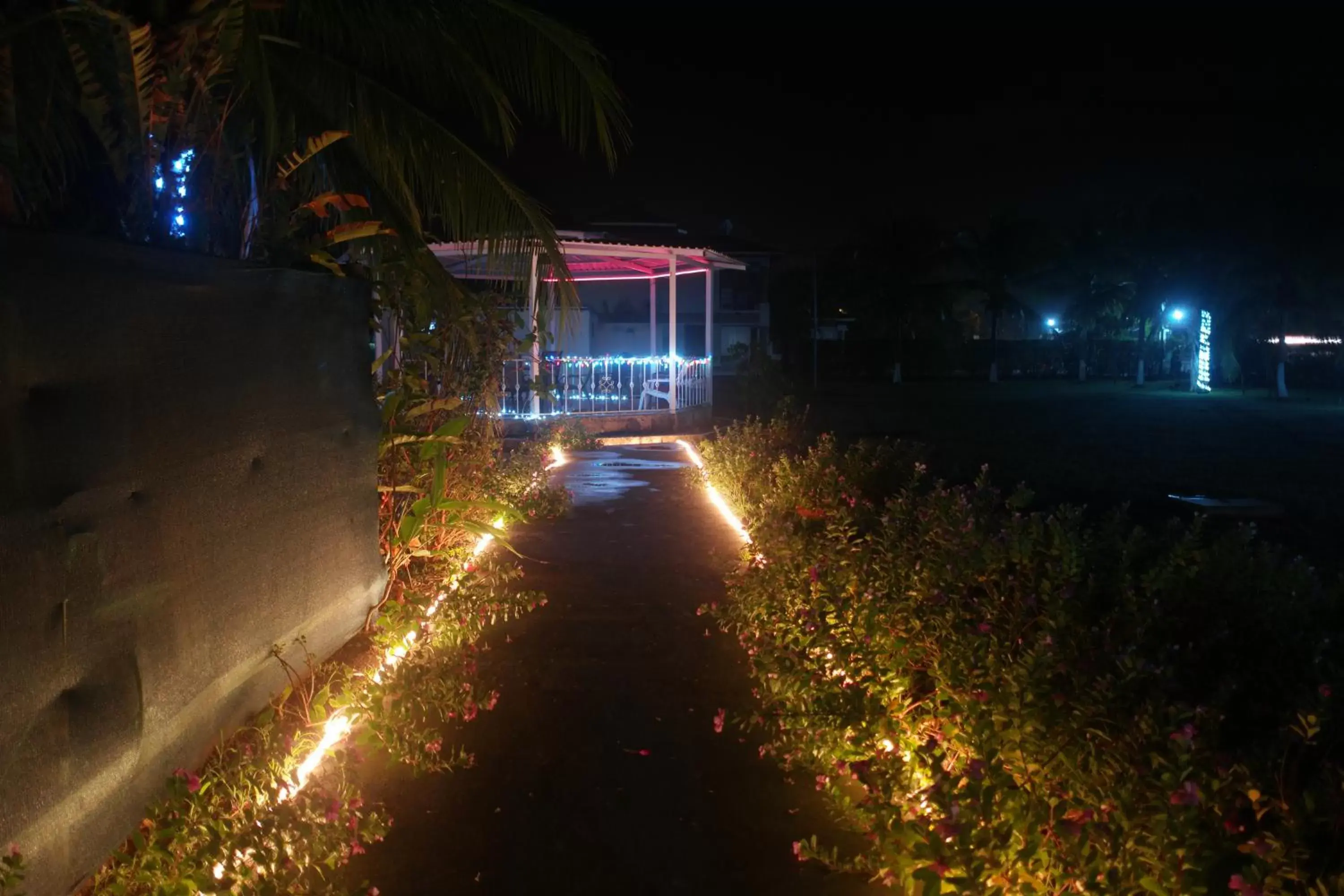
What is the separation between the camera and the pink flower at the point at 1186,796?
2.61 metres

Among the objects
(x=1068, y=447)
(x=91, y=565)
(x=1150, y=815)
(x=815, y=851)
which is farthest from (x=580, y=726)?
(x=1068, y=447)

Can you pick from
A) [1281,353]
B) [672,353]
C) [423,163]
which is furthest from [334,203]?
[1281,353]

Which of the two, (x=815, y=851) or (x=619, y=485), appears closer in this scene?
(x=815, y=851)

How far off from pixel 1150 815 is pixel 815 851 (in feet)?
3.28

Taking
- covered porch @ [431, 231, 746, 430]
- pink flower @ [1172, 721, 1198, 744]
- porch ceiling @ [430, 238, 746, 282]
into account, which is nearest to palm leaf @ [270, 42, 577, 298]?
pink flower @ [1172, 721, 1198, 744]

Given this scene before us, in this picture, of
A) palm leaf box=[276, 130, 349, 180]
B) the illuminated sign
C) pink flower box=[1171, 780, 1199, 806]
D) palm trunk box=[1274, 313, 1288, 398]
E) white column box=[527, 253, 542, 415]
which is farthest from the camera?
the illuminated sign

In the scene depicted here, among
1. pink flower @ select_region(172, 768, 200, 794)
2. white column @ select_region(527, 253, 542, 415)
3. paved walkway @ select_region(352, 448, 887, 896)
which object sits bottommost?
paved walkway @ select_region(352, 448, 887, 896)

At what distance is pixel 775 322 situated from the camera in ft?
211

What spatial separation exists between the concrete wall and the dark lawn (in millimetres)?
9047

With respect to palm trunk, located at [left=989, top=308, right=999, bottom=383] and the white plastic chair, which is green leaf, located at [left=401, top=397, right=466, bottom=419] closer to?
the white plastic chair

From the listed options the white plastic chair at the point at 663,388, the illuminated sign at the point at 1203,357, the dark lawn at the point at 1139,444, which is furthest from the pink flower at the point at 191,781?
the illuminated sign at the point at 1203,357

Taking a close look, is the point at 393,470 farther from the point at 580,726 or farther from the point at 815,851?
the point at 815,851

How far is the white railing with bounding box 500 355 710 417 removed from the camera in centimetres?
1809

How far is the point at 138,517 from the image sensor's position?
3.44m
